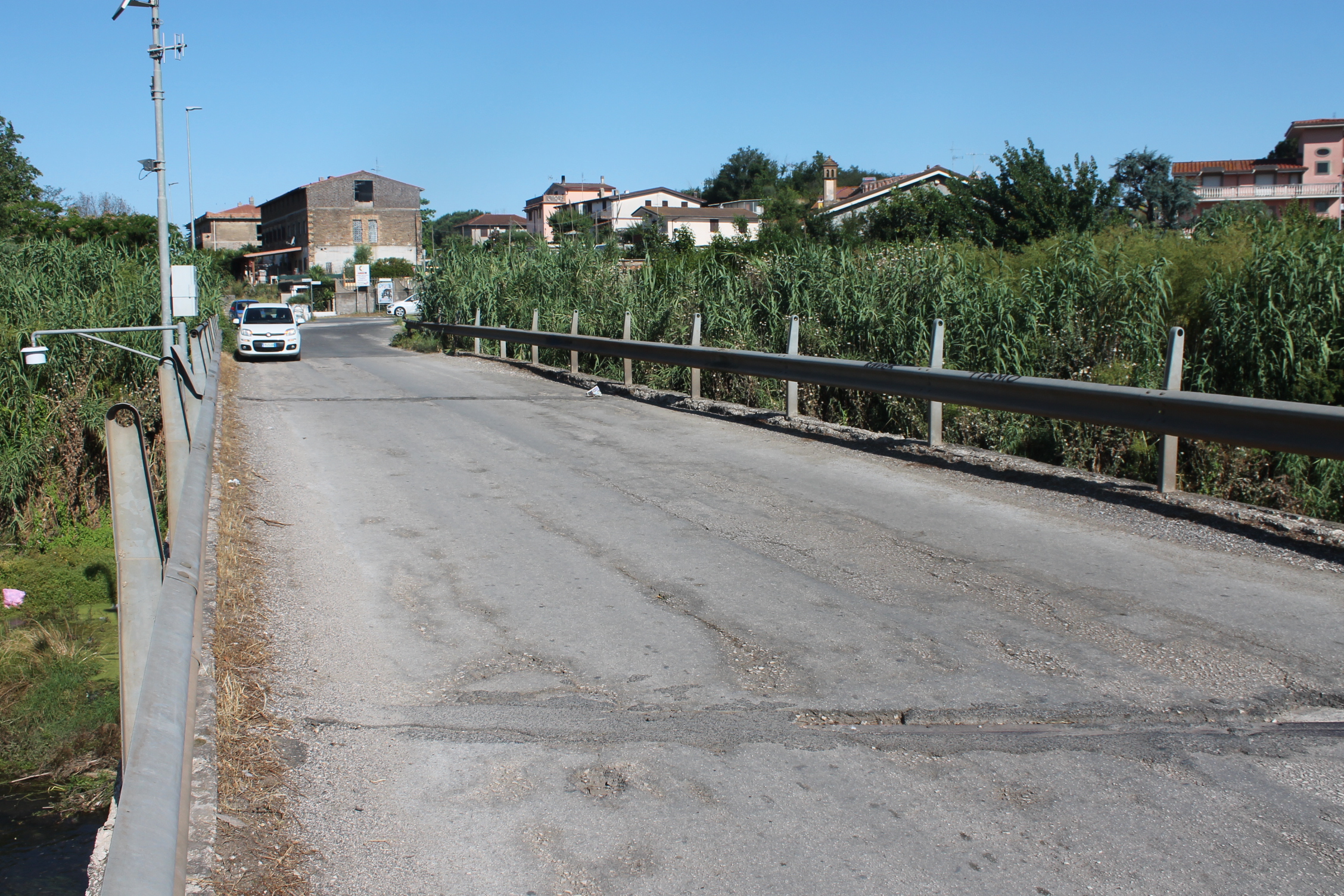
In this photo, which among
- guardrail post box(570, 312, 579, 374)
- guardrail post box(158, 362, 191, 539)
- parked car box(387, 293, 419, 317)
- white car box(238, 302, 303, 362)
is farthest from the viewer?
parked car box(387, 293, 419, 317)

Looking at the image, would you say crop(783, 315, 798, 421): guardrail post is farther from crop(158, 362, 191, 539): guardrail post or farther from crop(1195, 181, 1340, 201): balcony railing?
crop(1195, 181, 1340, 201): balcony railing

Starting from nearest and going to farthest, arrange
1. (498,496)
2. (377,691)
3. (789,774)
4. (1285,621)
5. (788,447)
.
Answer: (789,774), (377,691), (1285,621), (498,496), (788,447)

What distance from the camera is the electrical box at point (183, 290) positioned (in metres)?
19.3

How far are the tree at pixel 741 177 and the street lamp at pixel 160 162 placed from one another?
412 feet

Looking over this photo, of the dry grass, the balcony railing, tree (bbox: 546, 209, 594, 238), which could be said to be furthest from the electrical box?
the balcony railing

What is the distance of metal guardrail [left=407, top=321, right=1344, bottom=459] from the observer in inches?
256

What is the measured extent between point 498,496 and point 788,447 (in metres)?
3.39

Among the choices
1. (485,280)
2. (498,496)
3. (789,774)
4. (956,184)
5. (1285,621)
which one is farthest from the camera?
(956,184)

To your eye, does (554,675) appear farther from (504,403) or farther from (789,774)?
(504,403)

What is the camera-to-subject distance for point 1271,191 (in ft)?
266

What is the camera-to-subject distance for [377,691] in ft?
14.4

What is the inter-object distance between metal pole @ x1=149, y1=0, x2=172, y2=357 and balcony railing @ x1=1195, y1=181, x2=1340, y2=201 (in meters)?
75.8

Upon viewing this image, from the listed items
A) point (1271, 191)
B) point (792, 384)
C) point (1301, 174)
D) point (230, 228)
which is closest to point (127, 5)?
point (792, 384)

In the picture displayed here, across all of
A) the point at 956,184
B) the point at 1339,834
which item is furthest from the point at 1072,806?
the point at 956,184
